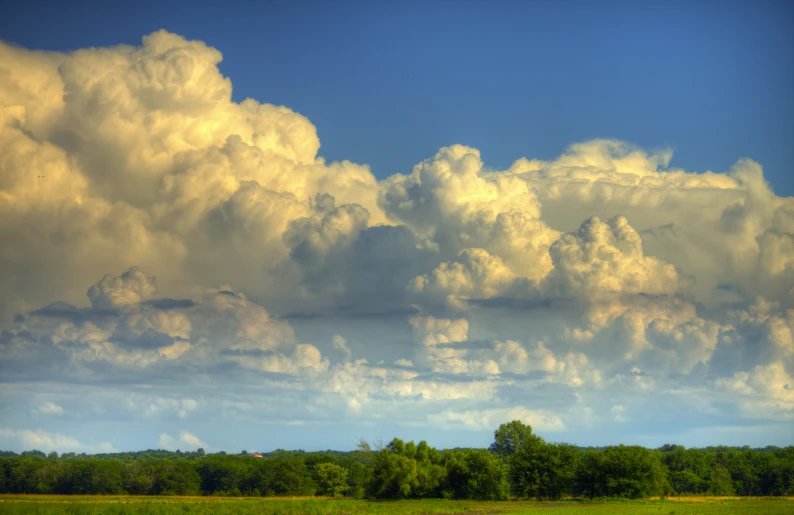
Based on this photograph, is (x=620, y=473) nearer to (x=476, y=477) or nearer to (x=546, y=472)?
(x=546, y=472)

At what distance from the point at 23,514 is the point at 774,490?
16797 cm

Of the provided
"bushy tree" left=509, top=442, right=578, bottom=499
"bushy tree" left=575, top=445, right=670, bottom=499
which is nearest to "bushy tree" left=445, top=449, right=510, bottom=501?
"bushy tree" left=509, top=442, right=578, bottom=499

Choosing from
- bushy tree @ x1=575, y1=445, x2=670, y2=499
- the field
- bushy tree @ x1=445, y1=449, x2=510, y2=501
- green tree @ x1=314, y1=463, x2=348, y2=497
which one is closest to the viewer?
the field

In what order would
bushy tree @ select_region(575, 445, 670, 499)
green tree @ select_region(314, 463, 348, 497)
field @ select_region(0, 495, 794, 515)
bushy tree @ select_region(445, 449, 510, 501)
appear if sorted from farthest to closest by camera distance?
green tree @ select_region(314, 463, 348, 497)
bushy tree @ select_region(445, 449, 510, 501)
bushy tree @ select_region(575, 445, 670, 499)
field @ select_region(0, 495, 794, 515)

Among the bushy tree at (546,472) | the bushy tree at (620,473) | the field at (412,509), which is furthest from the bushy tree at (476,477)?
the field at (412,509)

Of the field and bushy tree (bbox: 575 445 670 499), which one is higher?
bushy tree (bbox: 575 445 670 499)

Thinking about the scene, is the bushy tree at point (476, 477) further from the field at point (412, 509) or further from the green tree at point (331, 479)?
the green tree at point (331, 479)

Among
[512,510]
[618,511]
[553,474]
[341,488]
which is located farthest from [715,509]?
[341,488]

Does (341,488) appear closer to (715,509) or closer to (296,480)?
(296,480)

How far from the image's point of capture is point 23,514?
11494 centimetres

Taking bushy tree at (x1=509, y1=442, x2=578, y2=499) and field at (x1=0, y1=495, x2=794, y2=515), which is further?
bushy tree at (x1=509, y1=442, x2=578, y2=499)

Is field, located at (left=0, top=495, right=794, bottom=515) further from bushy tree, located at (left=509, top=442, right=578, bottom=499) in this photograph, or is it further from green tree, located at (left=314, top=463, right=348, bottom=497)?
green tree, located at (left=314, top=463, right=348, bottom=497)

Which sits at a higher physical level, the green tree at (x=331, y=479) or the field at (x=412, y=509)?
the green tree at (x=331, y=479)

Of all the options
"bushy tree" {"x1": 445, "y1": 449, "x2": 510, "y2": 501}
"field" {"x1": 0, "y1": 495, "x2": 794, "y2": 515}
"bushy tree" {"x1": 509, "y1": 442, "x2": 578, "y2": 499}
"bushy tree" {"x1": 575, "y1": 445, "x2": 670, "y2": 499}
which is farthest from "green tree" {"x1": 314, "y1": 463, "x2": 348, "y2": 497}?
"bushy tree" {"x1": 575, "y1": 445, "x2": 670, "y2": 499}
